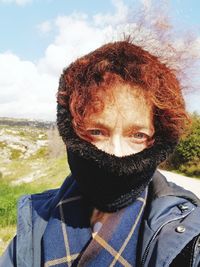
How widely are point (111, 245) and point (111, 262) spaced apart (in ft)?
0.21

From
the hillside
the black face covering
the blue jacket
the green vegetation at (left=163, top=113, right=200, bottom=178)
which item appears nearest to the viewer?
the blue jacket

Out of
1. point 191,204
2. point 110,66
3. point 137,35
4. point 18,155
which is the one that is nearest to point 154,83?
point 110,66

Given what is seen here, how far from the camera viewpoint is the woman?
1.63m

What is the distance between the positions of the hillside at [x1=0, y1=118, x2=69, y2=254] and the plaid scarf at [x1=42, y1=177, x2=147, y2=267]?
0.33 m

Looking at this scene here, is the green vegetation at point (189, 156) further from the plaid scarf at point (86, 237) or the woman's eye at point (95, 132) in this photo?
the woman's eye at point (95, 132)

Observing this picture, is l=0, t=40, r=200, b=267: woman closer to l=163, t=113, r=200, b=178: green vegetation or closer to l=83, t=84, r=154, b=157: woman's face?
l=83, t=84, r=154, b=157: woman's face

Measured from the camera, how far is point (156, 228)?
5.03 ft

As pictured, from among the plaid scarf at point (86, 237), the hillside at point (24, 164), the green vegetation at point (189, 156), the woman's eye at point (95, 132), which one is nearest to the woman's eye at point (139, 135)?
the woman's eye at point (95, 132)

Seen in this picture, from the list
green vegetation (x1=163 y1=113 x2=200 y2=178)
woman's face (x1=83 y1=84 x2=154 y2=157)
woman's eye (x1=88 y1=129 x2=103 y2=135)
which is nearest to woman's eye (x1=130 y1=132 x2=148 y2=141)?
woman's face (x1=83 y1=84 x2=154 y2=157)

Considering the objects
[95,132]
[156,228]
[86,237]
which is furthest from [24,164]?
[156,228]

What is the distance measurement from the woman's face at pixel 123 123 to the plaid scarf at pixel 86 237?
0.23m

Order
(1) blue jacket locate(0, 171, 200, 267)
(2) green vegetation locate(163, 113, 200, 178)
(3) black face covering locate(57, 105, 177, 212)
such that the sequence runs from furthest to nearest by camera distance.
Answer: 1. (2) green vegetation locate(163, 113, 200, 178)
2. (3) black face covering locate(57, 105, 177, 212)
3. (1) blue jacket locate(0, 171, 200, 267)

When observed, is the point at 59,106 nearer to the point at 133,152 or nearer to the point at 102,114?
the point at 102,114

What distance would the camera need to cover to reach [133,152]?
1.68 metres
